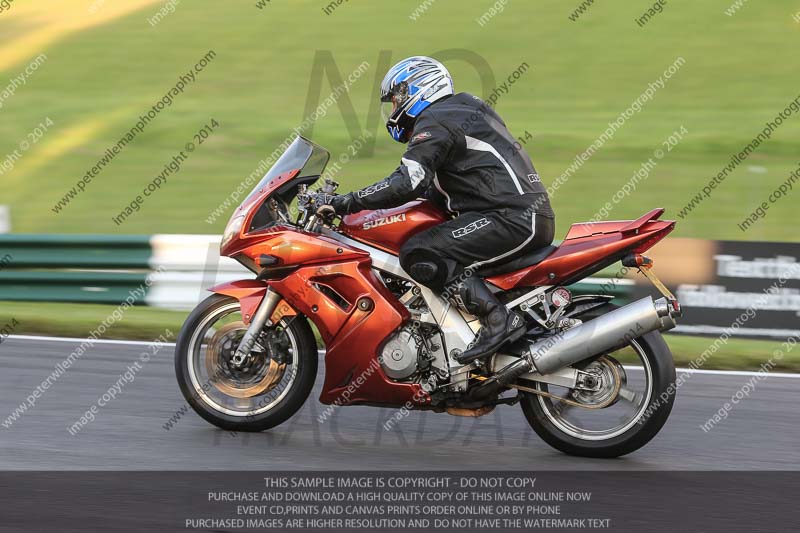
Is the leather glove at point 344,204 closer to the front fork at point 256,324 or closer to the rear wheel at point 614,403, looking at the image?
the front fork at point 256,324

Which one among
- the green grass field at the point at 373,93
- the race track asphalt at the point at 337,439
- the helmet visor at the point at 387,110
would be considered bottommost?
the green grass field at the point at 373,93

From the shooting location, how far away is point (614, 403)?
5.81 m

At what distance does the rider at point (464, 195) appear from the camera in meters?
5.71

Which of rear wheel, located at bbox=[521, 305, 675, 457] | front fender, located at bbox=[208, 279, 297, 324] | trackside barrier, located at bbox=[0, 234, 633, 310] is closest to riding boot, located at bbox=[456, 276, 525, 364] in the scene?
rear wheel, located at bbox=[521, 305, 675, 457]

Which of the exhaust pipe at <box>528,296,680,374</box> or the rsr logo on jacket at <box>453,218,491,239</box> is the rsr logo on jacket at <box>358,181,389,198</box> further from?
the exhaust pipe at <box>528,296,680,374</box>

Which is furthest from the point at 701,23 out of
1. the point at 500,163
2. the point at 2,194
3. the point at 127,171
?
the point at 500,163

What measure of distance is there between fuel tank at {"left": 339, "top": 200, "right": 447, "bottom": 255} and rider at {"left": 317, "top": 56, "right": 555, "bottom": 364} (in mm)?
69

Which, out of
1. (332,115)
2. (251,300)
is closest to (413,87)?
(251,300)

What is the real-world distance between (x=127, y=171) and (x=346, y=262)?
12894 millimetres

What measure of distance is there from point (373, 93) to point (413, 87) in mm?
14995

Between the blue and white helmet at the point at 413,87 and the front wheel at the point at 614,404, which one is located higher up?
the blue and white helmet at the point at 413,87

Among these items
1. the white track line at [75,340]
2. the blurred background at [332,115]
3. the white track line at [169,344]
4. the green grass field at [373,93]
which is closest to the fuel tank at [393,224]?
the white track line at [169,344]

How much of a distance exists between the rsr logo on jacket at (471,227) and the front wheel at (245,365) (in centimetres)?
100

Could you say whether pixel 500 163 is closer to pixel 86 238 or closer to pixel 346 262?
pixel 346 262
